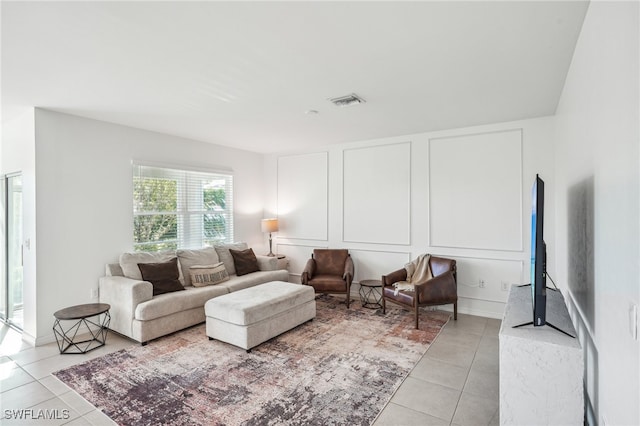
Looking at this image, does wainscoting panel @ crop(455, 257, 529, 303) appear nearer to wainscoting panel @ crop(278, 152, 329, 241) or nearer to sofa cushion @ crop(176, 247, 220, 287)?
wainscoting panel @ crop(278, 152, 329, 241)

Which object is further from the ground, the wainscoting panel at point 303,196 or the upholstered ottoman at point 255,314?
the wainscoting panel at point 303,196

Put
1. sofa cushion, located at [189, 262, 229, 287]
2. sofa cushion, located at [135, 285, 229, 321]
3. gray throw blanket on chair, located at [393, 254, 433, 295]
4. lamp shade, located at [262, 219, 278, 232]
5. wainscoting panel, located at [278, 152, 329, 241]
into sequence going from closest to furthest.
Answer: sofa cushion, located at [135, 285, 229, 321] < sofa cushion, located at [189, 262, 229, 287] < gray throw blanket on chair, located at [393, 254, 433, 295] < wainscoting panel, located at [278, 152, 329, 241] < lamp shade, located at [262, 219, 278, 232]

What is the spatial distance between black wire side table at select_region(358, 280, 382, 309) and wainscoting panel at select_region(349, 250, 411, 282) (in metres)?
0.18

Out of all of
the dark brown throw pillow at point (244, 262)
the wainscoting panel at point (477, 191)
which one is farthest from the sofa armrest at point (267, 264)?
the wainscoting panel at point (477, 191)

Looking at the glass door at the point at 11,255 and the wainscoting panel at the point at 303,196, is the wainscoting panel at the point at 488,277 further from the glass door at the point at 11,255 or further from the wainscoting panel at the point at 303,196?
the glass door at the point at 11,255

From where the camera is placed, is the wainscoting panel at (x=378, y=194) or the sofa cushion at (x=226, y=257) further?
the sofa cushion at (x=226, y=257)

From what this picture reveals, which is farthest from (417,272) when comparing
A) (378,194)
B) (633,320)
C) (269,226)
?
(633,320)

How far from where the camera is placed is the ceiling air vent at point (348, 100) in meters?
3.20

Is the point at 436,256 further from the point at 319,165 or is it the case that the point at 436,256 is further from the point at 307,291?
the point at 319,165

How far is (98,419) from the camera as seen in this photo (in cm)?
223

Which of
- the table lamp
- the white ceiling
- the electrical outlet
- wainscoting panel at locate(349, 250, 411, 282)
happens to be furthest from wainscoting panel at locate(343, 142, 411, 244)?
the electrical outlet

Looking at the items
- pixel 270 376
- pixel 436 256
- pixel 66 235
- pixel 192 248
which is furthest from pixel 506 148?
pixel 66 235

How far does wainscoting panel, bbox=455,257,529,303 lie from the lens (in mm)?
4129

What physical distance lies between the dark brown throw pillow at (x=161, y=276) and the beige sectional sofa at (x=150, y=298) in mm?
79
